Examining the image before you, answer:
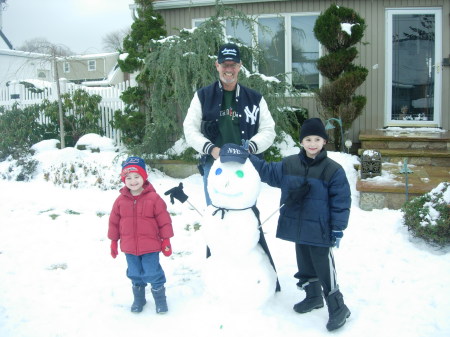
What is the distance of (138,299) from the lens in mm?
3057

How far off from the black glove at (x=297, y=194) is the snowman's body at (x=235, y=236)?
0.75ft

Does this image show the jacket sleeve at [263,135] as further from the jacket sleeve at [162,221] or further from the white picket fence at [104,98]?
the white picket fence at [104,98]

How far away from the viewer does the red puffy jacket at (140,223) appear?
2953 millimetres

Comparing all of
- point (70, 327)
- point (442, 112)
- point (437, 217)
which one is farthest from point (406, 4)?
point (70, 327)

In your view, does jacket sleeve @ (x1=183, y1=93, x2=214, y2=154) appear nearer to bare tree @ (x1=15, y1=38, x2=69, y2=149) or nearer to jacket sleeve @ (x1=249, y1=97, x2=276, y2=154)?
jacket sleeve @ (x1=249, y1=97, x2=276, y2=154)

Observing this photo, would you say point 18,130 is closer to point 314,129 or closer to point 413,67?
point 314,129

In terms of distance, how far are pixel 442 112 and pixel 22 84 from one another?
30.7ft

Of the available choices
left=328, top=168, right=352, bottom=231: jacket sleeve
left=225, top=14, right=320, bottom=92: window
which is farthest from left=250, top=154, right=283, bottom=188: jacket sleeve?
left=225, top=14, right=320, bottom=92: window

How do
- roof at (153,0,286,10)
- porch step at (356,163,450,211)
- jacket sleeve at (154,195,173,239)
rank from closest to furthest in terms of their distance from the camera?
jacket sleeve at (154,195,173,239)
porch step at (356,163,450,211)
roof at (153,0,286,10)

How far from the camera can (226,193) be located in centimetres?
282

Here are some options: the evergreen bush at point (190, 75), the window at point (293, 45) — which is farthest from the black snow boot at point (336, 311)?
the window at point (293, 45)

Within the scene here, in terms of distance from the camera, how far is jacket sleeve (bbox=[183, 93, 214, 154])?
3020 millimetres

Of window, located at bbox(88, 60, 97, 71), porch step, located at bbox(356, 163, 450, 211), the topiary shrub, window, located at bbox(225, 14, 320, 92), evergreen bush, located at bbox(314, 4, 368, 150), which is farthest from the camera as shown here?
window, located at bbox(88, 60, 97, 71)

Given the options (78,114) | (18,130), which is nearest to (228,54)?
(78,114)
